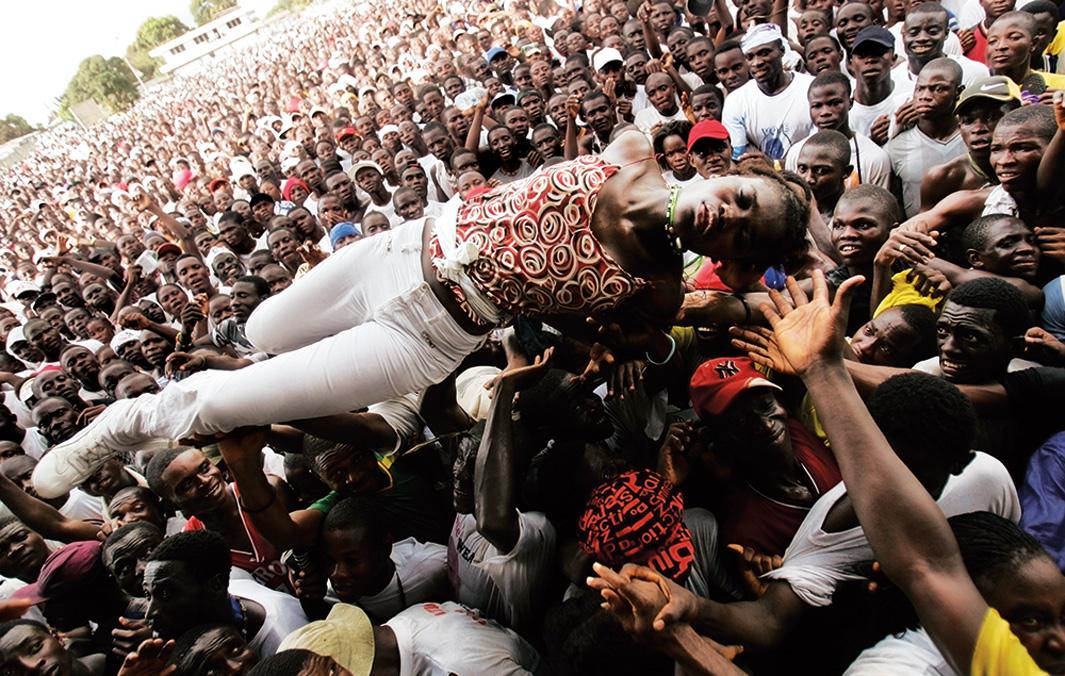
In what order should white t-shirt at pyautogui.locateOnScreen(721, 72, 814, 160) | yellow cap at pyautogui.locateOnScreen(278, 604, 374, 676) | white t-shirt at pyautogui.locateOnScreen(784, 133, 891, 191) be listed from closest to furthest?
yellow cap at pyautogui.locateOnScreen(278, 604, 374, 676), white t-shirt at pyautogui.locateOnScreen(784, 133, 891, 191), white t-shirt at pyautogui.locateOnScreen(721, 72, 814, 160)

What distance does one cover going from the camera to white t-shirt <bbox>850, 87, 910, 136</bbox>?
4.39 m

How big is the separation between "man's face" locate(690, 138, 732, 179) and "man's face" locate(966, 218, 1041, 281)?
188cm

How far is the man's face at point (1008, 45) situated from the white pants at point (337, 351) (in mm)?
3756

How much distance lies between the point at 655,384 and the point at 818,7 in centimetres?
450

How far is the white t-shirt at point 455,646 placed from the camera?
Result: 2141mm

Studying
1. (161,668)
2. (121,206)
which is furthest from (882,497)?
(121,206)

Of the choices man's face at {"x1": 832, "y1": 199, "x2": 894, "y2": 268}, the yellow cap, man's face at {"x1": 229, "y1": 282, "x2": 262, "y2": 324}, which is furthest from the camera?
man's face at {"x1": 229, "y1": 282, "x2": 262, "y2": 324}

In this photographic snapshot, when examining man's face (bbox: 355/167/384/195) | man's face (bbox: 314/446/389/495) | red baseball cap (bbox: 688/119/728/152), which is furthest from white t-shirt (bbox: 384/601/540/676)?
man's face (bbox: 355/167/384/195)

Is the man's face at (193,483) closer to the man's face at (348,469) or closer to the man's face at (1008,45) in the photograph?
the man's face at (348,469)

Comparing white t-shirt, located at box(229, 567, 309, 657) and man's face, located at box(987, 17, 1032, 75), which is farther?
man's face, located at box(987, 17, 1032, 75)

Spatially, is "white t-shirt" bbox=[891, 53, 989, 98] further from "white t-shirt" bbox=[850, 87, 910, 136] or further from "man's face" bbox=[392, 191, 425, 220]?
"man's face" bbox=[392, 191, 425, 220]

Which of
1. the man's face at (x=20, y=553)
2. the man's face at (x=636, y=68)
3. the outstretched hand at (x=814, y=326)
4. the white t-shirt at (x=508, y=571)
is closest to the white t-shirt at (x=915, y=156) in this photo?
the outstretched hand at (x=814, y=326)

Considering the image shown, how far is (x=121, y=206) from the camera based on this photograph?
44.5 ft

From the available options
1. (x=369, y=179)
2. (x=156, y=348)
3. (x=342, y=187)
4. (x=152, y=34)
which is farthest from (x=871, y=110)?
(x=152, y=34)
